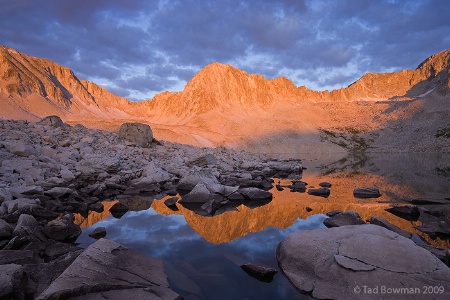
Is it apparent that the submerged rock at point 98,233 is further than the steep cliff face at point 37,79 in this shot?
No

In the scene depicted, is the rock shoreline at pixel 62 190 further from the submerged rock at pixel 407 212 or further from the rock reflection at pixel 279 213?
the submerged rock at pixel 407 212

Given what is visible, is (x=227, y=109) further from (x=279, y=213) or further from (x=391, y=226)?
(x=391, y=226)

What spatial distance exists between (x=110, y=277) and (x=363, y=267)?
519 centimetres

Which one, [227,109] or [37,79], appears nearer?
[37,79]

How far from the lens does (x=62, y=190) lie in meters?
13.4

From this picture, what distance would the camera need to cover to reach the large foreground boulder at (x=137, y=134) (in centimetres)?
3100

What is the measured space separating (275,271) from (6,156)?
53.1 ft

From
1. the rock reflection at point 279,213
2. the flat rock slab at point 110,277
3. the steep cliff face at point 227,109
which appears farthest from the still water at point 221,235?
the steep cliff face at point 227,109

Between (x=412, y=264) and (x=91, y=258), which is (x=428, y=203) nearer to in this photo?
(x=412, y=264)

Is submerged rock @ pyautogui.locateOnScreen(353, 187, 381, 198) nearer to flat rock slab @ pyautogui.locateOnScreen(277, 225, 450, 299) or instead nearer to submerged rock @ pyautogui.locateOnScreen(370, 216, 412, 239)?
submerged rock @ pyautogui.locateOnScreen(370, 216, 412, 239)

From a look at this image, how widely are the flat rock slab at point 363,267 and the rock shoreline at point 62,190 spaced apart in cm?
311

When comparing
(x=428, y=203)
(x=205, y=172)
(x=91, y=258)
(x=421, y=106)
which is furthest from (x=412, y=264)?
(x=421, y=106)

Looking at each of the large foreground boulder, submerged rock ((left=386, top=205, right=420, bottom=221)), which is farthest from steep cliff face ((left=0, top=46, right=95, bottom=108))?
submerged rock ((left=386, top=205, right=420, bottom=221))

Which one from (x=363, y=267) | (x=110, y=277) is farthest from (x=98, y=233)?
(x=363, y=267)
